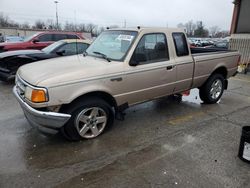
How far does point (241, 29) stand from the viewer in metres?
12.5

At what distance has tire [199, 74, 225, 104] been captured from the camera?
233 inches

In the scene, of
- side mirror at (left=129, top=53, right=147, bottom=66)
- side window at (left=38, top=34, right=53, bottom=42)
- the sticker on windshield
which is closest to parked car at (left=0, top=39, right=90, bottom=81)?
side window at (left=38, top=34, right=53, bottom=42)

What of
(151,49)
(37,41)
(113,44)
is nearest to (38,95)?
(113,44)

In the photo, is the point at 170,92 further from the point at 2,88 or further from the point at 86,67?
the point at 2,88

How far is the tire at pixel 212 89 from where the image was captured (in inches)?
233

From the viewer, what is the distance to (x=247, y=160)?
337 cm

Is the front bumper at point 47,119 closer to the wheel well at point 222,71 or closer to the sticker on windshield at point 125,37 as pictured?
the sticker on windshield at point 125,37

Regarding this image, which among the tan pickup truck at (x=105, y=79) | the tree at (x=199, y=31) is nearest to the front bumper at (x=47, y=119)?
the tan pickup truck at (x=105, y=79)

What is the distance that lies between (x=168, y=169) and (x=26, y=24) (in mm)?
92528

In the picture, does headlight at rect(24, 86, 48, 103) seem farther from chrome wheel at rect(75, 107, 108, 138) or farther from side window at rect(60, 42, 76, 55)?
side window at rect(60, 42, 76, 55)

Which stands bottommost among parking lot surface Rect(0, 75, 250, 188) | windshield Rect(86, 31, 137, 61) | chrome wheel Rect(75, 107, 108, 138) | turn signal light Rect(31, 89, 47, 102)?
parking lot surface Rect(0, 75, 250, 188)

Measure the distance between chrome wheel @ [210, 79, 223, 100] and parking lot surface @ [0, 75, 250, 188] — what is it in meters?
0.81

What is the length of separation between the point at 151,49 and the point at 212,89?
2429 mm

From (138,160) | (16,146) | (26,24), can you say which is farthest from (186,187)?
(26,24)
